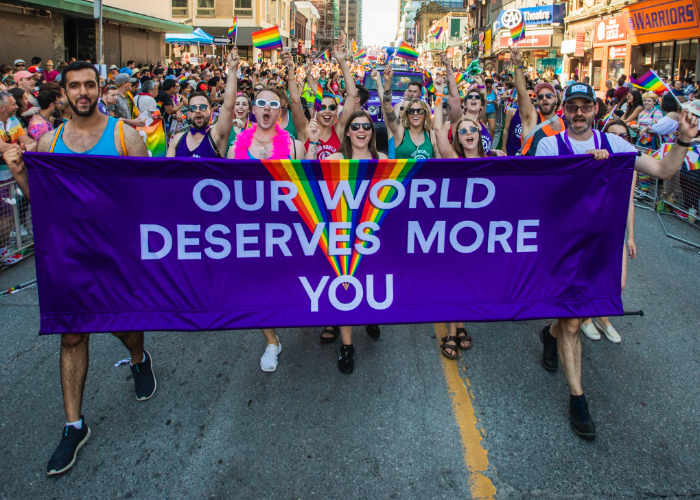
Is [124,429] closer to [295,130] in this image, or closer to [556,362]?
[556,362]

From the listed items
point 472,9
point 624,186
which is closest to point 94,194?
point 624,186

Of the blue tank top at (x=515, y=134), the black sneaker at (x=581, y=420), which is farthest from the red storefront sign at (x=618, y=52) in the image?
the black sneaker at (x=581, y=420)

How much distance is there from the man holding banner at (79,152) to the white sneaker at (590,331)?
11.7 feet

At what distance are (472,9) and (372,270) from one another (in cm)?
8557

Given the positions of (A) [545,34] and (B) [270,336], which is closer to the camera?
(B) [270,336]

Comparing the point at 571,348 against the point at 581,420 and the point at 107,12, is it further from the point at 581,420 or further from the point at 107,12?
the point at 107,12

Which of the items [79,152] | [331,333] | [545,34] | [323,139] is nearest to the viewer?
[79,152]

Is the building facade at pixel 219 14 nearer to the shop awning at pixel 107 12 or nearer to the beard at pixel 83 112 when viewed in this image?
the shop awning at pixel 107 12

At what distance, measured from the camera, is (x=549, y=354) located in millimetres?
4422

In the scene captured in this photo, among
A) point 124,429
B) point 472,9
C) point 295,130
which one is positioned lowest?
point 124,429

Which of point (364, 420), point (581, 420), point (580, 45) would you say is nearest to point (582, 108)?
point (581, 420)

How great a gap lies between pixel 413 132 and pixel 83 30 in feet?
76.6

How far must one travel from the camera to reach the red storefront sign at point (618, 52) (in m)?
29.4

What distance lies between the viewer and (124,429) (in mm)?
3609
